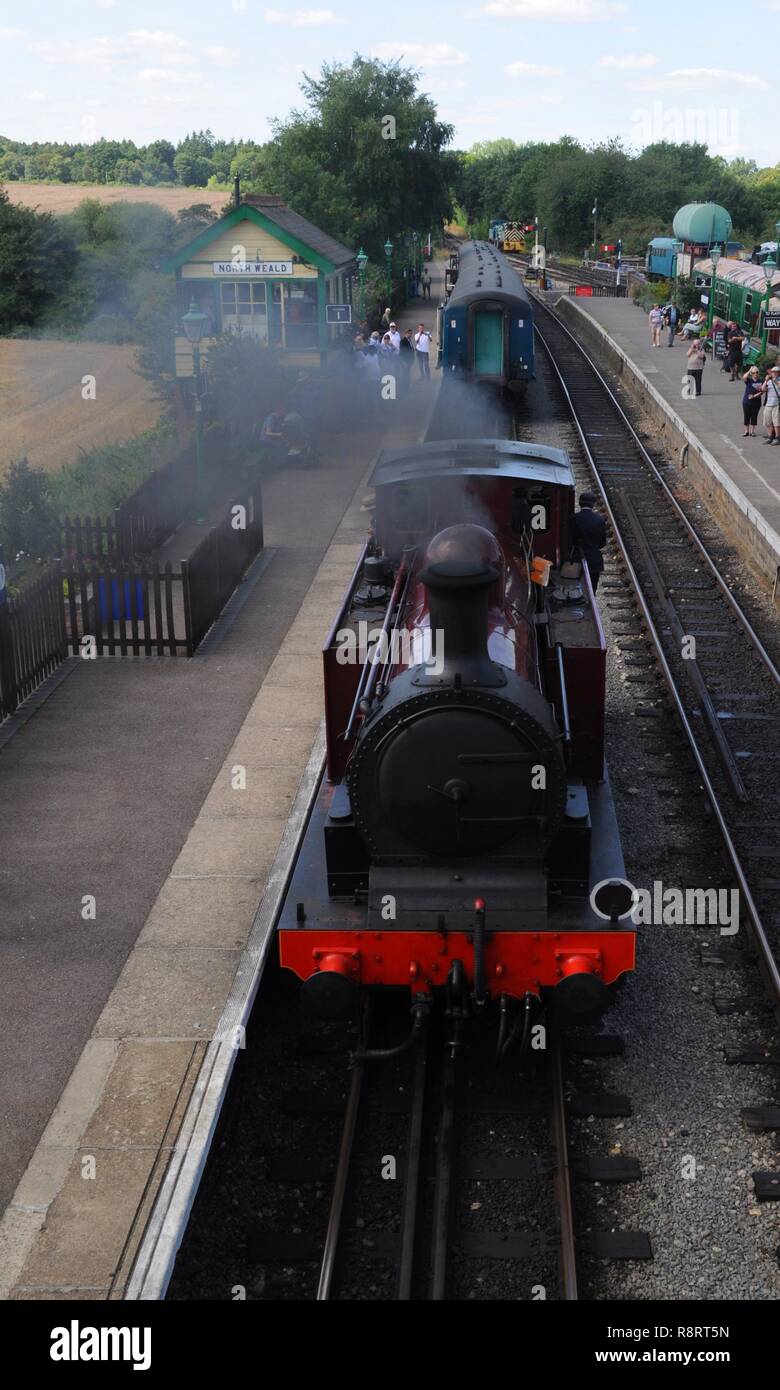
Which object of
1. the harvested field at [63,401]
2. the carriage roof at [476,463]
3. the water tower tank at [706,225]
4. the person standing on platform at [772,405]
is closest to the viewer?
the carriage roof at [476,463]

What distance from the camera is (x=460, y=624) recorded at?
6801mm

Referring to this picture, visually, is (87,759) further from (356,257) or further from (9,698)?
(356,257)

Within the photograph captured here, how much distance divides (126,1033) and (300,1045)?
3.32ft

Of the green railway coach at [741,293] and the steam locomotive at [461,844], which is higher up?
the green railway coach at [741,293]

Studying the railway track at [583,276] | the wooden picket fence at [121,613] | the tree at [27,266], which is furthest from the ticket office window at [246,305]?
the railway track at [583,276]

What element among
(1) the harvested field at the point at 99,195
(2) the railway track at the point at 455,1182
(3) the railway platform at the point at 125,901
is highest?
(1) the harvested field at the point at 99,195

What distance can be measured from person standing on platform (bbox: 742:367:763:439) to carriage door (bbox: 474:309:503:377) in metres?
5.37

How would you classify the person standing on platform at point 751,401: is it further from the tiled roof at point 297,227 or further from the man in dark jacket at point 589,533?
Answer: the man in dark jacket at point 589,533

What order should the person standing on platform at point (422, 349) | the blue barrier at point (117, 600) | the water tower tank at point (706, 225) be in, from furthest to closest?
the water tower tank at point (706, 225)
the person standing on platform at point (422, 349)
the blue barrier at point (117, 600)

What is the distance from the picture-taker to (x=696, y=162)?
10050cm

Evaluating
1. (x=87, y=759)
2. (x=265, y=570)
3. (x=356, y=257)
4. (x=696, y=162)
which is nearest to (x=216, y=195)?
(x=696, y=162)

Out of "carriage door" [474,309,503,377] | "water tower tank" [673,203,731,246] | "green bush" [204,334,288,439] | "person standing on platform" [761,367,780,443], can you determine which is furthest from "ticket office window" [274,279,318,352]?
"water tower tank" [673,203,731,246]

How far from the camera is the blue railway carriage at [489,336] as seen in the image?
27.2m

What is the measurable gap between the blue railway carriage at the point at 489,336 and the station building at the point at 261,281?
2.97 meters
